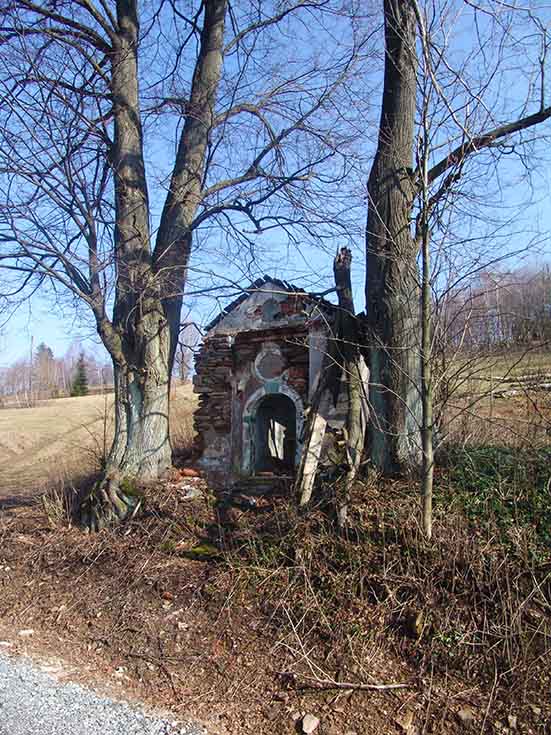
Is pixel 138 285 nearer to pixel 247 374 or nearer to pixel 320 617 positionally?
pixel 247 374

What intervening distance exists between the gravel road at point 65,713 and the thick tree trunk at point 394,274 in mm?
3294

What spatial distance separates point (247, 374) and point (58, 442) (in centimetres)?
1733

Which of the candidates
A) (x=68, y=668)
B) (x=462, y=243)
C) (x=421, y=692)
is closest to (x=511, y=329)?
(x=462, y=243)

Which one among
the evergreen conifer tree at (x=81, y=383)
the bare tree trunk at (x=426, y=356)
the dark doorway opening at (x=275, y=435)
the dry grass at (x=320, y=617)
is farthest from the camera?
the evergreen conifer tree at (x=81, y=383)

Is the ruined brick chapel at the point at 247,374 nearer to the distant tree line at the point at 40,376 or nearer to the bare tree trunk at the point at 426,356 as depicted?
the bare tree trunk at the point at 426,356

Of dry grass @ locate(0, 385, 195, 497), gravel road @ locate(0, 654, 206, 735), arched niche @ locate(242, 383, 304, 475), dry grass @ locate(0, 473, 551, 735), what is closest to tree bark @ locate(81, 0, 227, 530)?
dry grass @ locate(0, 385, 195, 497)

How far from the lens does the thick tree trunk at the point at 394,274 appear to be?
6.11 m

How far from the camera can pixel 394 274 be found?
6.35 metres

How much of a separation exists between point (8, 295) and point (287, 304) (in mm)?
4448

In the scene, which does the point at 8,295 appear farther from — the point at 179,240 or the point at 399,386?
the point at 399,386

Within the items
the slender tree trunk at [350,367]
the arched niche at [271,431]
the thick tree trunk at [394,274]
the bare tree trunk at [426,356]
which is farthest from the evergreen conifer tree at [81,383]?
the bare tree trunk at [426,356]

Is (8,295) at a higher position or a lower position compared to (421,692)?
→ higher

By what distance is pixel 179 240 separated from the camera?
859 centimetres

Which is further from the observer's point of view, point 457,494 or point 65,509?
point 65,509
